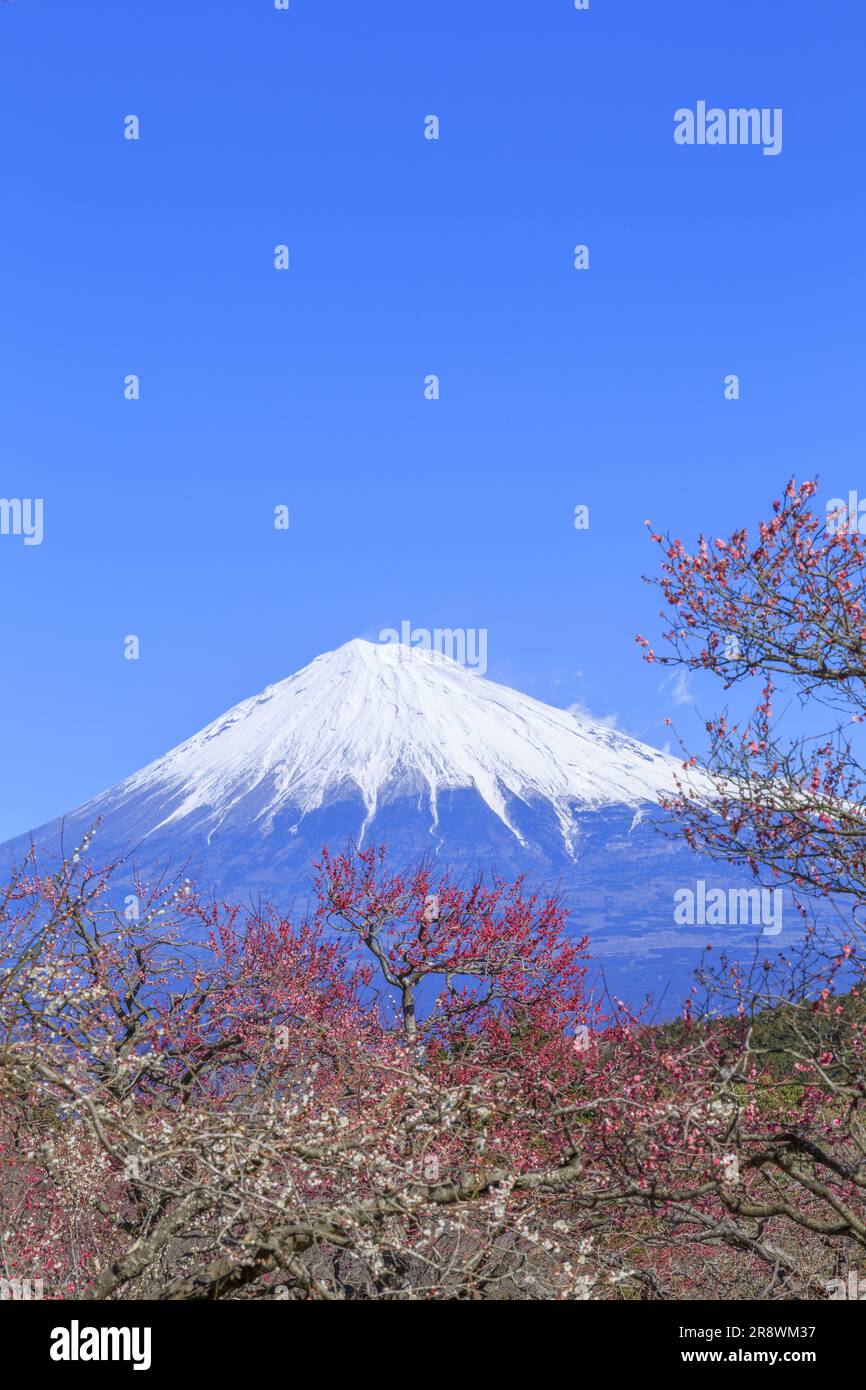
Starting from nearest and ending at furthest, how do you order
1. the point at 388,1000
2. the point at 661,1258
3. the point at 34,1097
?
the point at 34,1097 → the point at 661,1258 → the point at 388,1000

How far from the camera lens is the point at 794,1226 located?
1470 centimetres

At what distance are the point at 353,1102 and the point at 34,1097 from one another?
3.61m

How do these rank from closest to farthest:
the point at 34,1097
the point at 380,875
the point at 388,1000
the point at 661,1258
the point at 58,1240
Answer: the point at 34,1097 < the point at 58,1240 < the point at 661,1258 < the point at 388,1000 < the point at 380,875

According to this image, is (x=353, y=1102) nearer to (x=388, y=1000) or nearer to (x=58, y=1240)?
(x=58, y=1240)

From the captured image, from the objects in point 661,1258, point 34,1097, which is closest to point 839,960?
point 34,1097

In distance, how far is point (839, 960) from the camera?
413 inches

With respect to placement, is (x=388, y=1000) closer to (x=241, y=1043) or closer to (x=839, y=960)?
(x=241, y=1043)

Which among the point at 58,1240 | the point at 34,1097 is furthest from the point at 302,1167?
the point at 58,1240

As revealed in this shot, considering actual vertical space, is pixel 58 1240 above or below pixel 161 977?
below

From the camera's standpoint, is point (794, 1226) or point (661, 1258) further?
point (661, 1258)

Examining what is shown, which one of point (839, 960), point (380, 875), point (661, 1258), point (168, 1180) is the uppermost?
point (380, 875)

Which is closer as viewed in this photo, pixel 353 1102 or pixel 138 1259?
pixel 138 1259
